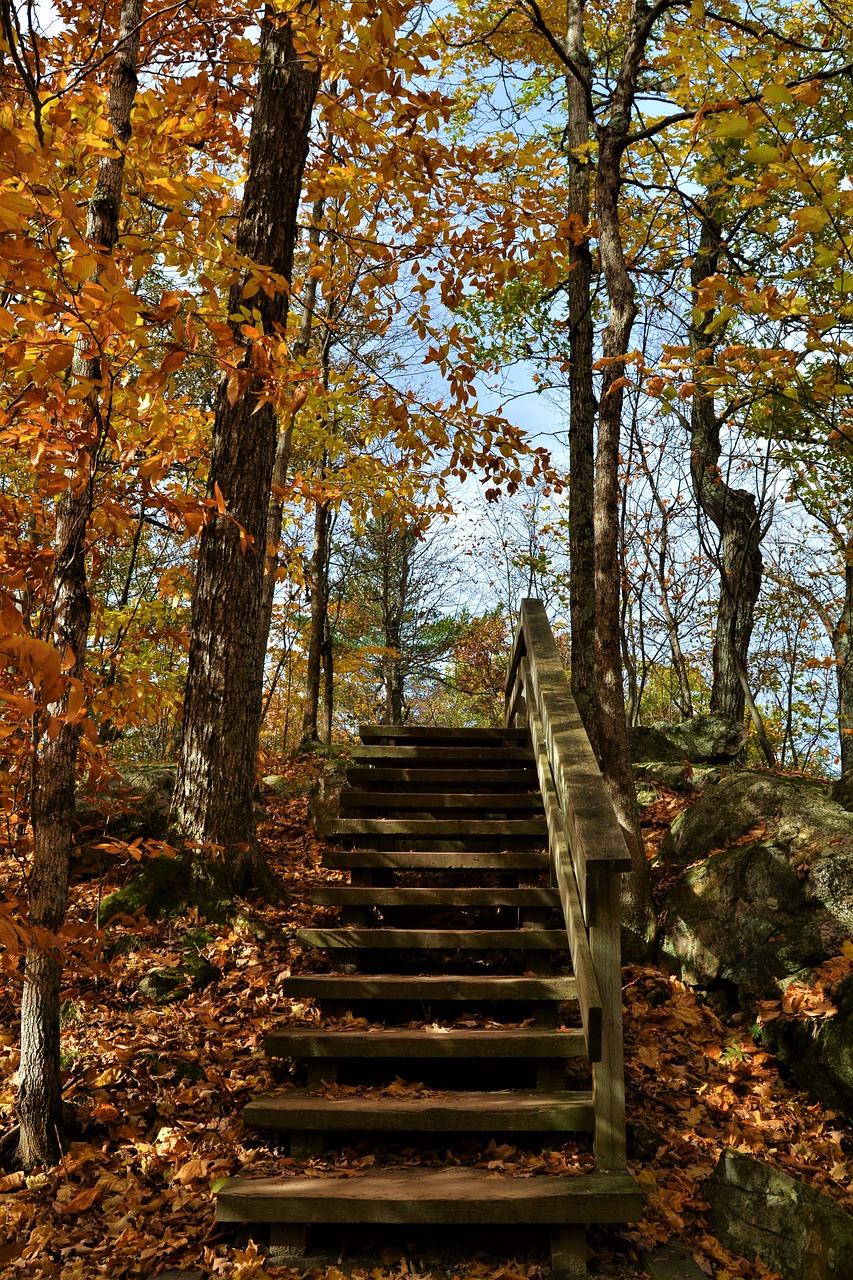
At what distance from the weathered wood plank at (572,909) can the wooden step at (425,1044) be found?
9.2 inches

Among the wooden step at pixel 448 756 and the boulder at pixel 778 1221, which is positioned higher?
the wooden step at pixel 448 756

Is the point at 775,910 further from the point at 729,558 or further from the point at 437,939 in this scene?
the point at 729,558

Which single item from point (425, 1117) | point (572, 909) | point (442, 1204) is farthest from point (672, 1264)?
point (572, 909)

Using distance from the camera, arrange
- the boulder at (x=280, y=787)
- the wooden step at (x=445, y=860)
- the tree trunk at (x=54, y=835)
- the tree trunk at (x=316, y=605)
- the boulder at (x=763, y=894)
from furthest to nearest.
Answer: the tree trunk at (x=316, y=605) → the boulder at (x=280, y=787) → the wooden step at (x=445, y=860) → the boulder at (x=763, y=894) → the tree trunk at (x=54, y=835)

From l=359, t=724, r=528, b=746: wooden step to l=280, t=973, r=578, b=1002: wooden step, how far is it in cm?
260

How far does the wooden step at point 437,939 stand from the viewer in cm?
406

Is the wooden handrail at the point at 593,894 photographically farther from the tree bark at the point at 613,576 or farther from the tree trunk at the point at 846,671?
the tree trunk at the point at 846,671

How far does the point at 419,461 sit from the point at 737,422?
4.83m

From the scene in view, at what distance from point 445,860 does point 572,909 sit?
109 cm

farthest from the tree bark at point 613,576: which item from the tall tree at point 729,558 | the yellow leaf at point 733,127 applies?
the tall tree at point 729,558

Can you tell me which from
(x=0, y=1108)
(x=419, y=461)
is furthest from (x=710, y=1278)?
(x=419, y=461)

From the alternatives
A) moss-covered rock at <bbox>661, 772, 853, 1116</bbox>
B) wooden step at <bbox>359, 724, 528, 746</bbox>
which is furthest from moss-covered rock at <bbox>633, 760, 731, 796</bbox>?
moss-covered rock at <bbox>661, 772, 853, 1116</bbox>

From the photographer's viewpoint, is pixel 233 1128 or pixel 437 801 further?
pixel 437 801

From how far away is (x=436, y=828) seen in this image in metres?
4.94
